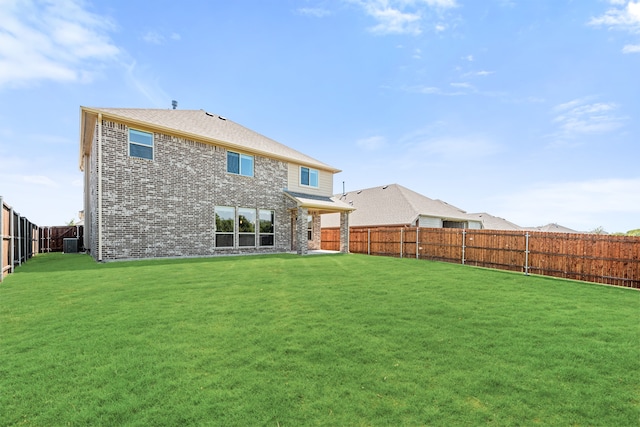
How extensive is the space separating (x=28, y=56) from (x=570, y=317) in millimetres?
16343

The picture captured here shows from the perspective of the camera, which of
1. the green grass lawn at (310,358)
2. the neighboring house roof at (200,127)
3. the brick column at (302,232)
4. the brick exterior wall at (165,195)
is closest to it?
the green grass lawn at (310,358)

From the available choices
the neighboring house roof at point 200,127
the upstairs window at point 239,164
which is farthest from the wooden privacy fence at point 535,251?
the upstairs window at point 239,164

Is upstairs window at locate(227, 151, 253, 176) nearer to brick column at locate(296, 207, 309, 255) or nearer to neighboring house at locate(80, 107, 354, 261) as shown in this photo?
neighboring house at locate(80, 107, 354, 261)

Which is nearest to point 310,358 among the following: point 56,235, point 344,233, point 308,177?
point 344,233

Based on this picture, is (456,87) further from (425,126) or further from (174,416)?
(174,416)

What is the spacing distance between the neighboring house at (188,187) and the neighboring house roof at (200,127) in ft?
0.17

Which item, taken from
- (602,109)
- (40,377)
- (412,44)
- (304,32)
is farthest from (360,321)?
(602,109)

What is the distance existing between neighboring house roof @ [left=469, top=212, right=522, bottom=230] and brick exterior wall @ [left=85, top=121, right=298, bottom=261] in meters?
28.1

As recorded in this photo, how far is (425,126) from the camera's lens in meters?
16.4

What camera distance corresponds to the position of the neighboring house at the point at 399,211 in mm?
23656

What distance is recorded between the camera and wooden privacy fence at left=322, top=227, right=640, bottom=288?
951 cm

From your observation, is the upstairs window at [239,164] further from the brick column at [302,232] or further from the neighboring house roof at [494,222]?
the neighboring house roof at [494,222]

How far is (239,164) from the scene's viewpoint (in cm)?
1551

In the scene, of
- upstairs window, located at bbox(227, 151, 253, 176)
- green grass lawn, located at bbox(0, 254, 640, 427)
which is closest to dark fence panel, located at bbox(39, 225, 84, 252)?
upstairs window, located at bbox(227, 151, 253, 176)
